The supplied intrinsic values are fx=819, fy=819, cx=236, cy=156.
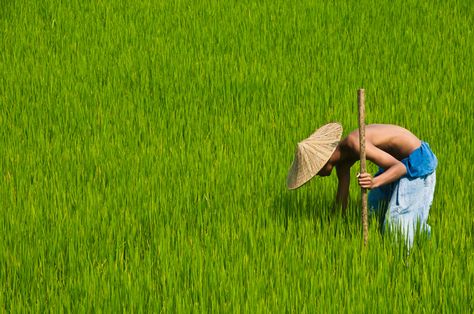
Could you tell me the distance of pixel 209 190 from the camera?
3.73 meters

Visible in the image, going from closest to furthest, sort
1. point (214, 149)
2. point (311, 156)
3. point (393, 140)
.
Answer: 1. point (311, 156)
2. point (393, 140)
3. point (214, 149)

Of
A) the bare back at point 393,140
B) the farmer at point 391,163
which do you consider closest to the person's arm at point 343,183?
the farmer at point 391,163

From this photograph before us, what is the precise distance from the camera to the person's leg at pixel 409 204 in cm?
310

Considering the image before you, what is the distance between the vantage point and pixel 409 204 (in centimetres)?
311

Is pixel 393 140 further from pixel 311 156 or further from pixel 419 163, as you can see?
pixel 311 156

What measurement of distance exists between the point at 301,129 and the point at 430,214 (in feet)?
4.17

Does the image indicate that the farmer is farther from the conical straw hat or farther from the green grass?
the green grass

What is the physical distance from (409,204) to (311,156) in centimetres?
43

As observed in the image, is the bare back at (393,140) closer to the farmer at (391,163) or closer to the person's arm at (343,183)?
the farmer at (391,163)

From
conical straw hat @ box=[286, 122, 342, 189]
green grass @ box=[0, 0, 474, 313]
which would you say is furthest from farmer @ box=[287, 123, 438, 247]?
green grass @ box=[0, 0, 474, 313]

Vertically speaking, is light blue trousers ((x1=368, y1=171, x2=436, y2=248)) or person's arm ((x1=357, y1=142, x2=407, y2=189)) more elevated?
person's arm ((x1=357, y1=142, x2=407, y2=189))

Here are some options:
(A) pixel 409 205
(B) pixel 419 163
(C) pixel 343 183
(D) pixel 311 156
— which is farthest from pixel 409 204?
(D) pixel 311 156

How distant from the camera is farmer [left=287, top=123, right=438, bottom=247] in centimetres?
302

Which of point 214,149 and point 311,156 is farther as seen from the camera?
point 214,149
